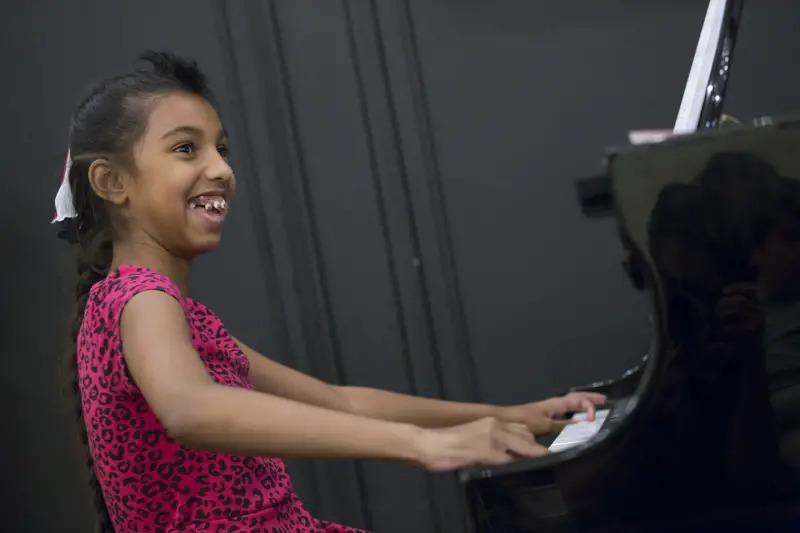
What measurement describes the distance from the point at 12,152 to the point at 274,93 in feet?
2.10

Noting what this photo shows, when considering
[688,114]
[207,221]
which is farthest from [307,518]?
[688,114]

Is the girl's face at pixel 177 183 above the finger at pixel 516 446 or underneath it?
above

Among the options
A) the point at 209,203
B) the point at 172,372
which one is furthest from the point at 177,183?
the point at 172,372

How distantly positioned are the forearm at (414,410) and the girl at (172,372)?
12 centimetres

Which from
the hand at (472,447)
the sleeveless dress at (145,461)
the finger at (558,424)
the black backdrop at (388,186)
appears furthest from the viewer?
the black backdrop at (388,186)

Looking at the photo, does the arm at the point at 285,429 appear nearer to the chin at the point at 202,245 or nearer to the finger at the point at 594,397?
the chin at the point at 202,245

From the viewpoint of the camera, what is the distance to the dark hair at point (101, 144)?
1.34 meters

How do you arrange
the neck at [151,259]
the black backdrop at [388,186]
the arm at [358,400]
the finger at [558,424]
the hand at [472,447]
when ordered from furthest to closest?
1. the black backdrop at [388,186]
2. the arm at [358,400]
3. the finger at [558,424]
4. the neck at [151,259]
5. the hand at [472,447]

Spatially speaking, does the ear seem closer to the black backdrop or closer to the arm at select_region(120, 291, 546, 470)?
the arm at select_region(120, 291, 546, 470)

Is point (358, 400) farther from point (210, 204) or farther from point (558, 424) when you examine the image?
point (210, 204)

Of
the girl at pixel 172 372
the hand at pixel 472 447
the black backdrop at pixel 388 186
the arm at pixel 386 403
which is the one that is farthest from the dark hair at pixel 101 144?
the black backdrop at pixel 388 186

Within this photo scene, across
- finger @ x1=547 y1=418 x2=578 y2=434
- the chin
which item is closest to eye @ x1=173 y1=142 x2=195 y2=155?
the chin

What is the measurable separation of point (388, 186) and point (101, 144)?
103 cm

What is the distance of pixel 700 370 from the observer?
103 cm
